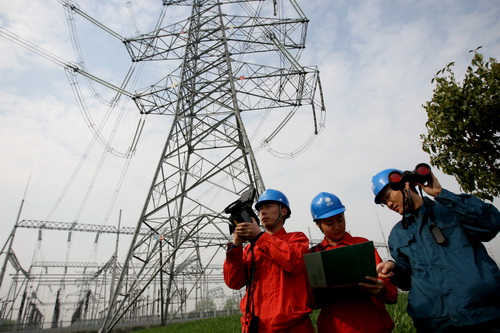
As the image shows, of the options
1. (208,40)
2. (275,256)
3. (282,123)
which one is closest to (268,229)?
(275,256)

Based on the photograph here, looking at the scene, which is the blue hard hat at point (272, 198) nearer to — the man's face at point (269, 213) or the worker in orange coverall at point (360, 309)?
the man's face at point (269, 213)

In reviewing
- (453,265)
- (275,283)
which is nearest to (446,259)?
(453,265)

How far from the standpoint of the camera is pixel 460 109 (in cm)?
528

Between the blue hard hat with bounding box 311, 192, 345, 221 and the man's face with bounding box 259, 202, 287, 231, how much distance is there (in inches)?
12.7

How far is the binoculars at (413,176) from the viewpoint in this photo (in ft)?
5.97

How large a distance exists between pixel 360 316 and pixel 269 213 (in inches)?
42.4

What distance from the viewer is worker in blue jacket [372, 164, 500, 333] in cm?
156

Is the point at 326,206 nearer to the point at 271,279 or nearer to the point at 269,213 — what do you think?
the point at 269,213

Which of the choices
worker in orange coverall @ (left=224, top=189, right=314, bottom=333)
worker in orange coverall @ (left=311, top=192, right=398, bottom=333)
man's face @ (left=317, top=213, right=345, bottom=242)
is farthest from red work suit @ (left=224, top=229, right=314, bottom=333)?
man's face @ (left=317, top=213, right=345, bottom=242)

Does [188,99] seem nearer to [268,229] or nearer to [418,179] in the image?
[268,229]

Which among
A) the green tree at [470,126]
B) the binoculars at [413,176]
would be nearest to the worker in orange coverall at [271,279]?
the binoculars at [413,176]

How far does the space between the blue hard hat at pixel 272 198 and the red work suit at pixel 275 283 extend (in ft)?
1.36

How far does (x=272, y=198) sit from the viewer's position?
266cm

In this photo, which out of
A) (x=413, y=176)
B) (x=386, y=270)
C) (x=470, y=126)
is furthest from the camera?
(x=470, y=126)
